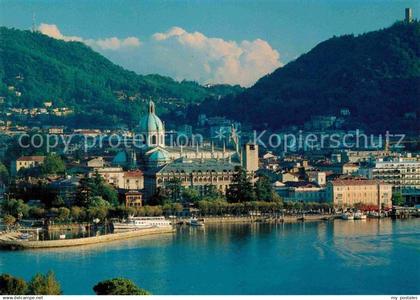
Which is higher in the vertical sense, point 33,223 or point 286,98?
point 286,98

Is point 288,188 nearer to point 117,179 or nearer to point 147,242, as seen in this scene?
point 117,179

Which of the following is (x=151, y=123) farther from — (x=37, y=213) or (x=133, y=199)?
(x=37, y=213)

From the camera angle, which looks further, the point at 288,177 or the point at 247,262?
the point at 288,177

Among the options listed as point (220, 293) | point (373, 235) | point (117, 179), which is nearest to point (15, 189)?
point (117, 179)

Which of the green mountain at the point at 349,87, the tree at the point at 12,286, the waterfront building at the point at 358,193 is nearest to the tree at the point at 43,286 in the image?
the tree at the point at 12,286

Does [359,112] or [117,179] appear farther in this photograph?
[359,112]

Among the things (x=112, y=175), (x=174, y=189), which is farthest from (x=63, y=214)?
(x=112, y=175)

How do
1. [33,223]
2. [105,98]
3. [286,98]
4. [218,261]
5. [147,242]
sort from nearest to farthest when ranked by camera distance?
1. [218,261]
2. [147,242]
3. [33,223]
4. [286,98]
5. [105,98]
